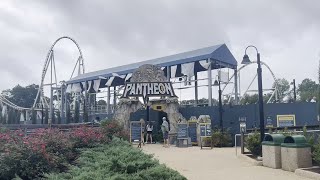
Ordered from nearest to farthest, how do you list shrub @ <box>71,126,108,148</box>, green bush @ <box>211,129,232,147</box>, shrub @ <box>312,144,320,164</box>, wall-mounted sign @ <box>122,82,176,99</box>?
shrub @ <box>312,144,320,164</box> < shrub @ <box>71,126,108,148</box> < green bush @ <box>211,129,232,147</box> < wall-mounted sign @ <box>122,82,176,99</box>

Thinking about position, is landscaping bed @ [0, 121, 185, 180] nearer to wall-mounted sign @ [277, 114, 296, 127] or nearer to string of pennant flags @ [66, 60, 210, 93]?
wall-mounted sign @ [277, 114, 296, 127]

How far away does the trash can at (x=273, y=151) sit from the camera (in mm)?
10258

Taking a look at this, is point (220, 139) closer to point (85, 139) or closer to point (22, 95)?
point (85, 139)

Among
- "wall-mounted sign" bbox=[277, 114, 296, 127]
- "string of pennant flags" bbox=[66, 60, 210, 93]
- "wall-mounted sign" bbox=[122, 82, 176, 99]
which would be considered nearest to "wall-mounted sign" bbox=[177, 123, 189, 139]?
"wall-mounted sign" bbox=[122, 82, 176, 99]

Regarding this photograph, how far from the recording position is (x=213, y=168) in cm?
1059

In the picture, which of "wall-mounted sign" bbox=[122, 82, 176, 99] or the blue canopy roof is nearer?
"wall-mounted sign" bbox=[122, 82, 176, 99]

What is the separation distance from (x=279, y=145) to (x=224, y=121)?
45.0 ft

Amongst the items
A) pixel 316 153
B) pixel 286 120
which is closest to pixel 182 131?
pixel 286 120

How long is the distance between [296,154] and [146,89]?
1664 cm

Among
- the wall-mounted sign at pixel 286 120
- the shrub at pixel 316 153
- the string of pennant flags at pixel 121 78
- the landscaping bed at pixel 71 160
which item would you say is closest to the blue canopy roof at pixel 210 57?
the string of pennant flags at pixel 121 78

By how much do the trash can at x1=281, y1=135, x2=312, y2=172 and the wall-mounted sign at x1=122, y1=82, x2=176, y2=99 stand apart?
16000 mm

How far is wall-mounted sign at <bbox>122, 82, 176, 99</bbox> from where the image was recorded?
2542 centimetres

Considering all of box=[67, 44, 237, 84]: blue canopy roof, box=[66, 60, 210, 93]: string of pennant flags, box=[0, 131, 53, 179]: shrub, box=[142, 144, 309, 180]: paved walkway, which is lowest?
box=[142, 144, 309, 180]: paved walkway

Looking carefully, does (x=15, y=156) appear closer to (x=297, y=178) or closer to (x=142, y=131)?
(x=297, y=178)
